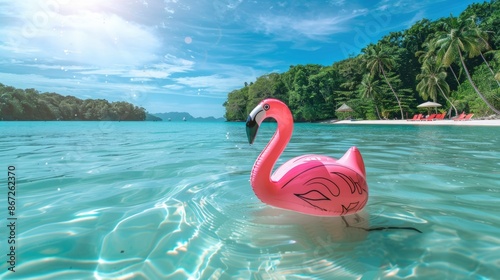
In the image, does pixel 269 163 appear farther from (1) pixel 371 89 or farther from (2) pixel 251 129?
(1) pixel 371 89

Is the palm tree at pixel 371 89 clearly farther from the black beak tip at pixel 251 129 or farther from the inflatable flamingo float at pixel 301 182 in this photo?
the black beak tip at pixel 251 129

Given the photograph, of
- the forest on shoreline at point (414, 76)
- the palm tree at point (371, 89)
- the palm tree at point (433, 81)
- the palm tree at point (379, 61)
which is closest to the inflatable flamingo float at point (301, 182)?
the forest on shoreline at point (414, 76)

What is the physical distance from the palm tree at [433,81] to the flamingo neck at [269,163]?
110 ft

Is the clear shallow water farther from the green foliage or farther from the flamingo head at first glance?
the green foliage

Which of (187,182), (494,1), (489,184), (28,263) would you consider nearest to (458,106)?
(494,1)

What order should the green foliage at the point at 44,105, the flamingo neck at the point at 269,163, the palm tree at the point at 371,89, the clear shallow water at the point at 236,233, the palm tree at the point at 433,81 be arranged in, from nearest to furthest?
the clear shallow water at the point at 236,233, the flamingo neck at the point at 269,163, the palm tree at the point at 433,81, the palm tree at the point at 371,89, the green foliage at the point at 44,105

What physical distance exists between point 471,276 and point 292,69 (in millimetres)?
47497

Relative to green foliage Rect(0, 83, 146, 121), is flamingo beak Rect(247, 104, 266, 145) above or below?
below

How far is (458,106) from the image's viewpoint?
94.7 ft

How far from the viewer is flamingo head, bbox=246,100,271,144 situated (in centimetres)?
224

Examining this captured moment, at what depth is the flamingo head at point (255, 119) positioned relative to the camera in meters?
2.24

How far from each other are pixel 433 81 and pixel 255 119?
113 ft

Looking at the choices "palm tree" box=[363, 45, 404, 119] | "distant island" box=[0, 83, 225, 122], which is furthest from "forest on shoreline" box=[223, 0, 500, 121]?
"distant island" box=[0, 83, 225, 122]

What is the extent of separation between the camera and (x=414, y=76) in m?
36.9
